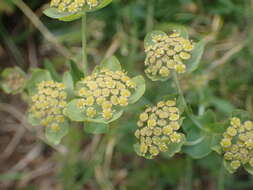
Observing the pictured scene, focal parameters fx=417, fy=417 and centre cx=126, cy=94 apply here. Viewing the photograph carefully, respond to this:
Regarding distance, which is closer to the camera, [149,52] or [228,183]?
[149,52]

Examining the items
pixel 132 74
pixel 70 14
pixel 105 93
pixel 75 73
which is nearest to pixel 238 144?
pixel 105 93

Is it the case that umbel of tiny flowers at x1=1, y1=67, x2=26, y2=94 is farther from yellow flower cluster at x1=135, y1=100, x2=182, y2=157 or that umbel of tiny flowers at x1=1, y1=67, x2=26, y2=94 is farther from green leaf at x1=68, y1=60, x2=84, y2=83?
yellow flower cluster at x1=135, y1=100, x2=182, y2=157

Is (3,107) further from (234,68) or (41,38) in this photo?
(234,68)

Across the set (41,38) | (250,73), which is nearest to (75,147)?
(41,38)

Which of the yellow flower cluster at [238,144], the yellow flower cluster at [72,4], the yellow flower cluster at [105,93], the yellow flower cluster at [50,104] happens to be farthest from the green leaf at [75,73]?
the yellow flower cluster at [238,144]

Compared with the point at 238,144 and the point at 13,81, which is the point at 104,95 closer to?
the point at 238,144

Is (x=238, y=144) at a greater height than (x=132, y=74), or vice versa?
(x=238, y=144)
